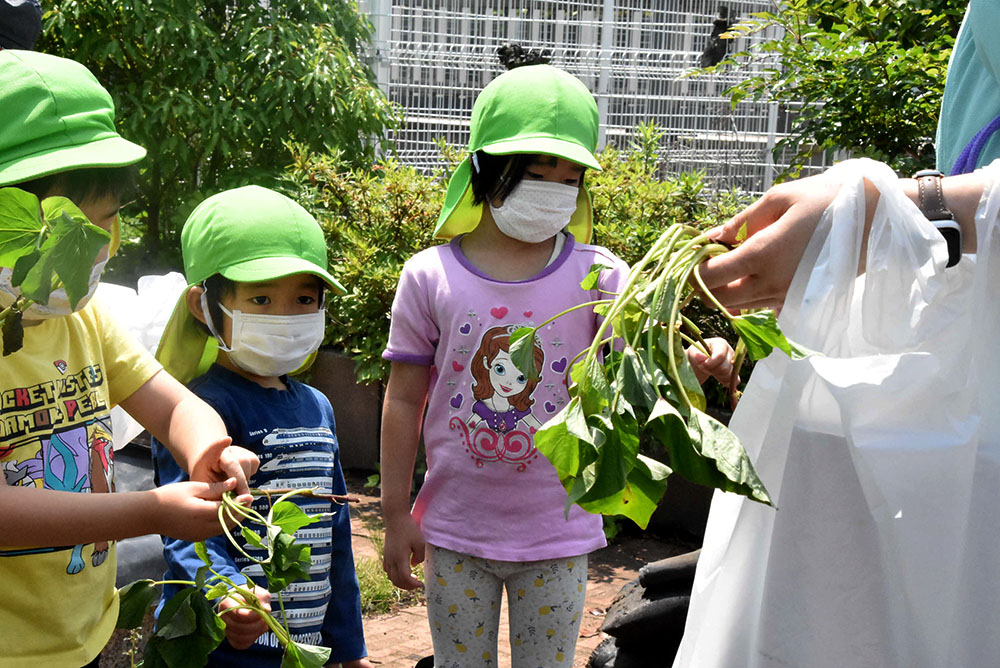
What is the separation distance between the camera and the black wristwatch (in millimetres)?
1407

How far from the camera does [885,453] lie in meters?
1.40

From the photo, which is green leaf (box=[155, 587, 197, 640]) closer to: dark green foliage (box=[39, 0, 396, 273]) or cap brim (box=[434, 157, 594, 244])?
cap brim (box=[434, 157, 594, 244])

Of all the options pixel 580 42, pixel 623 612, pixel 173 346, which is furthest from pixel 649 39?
pixel 173 346

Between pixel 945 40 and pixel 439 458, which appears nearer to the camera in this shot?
pixel 439 458

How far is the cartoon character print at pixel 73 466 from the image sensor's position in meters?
1.66

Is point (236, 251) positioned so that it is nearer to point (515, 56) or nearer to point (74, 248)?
point (74, 248)

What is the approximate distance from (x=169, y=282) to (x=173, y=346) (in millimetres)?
610

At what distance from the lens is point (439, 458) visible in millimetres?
2414

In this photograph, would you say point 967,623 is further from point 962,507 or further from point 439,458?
point 439,458

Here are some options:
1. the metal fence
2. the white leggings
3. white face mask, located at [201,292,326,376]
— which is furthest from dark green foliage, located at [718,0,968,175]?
the metal fence

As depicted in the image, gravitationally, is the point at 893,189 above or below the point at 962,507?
above

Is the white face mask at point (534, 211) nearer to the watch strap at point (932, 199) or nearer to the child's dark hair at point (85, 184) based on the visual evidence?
the child's dark hair at point (85, 184)

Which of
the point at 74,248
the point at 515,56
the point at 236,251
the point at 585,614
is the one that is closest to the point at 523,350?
the point at 74,248

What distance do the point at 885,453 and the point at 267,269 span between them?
133 cm
